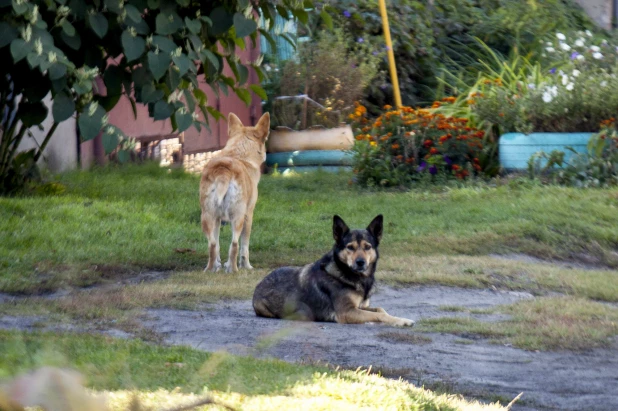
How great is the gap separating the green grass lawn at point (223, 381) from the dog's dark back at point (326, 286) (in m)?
1.76

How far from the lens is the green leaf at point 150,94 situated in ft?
17.4

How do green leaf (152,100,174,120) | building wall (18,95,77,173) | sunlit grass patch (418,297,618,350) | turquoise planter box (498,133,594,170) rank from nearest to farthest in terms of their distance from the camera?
green leaf (152,100,174,120)
sunlit grass patch (418,297,618,350)
building wall (18,95,77,173)
turquoise planter box (498,133,594,170)

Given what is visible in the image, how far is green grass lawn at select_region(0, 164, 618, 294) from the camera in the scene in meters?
8.05

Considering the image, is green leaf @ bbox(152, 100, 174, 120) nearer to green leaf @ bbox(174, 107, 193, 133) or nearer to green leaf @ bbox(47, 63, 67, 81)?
green leaf @ bbox(174, 107, 193, 133)

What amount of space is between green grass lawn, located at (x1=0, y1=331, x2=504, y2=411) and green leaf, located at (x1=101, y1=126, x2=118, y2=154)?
1027mm

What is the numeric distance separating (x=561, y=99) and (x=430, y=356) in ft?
27.6

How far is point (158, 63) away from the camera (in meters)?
5.01

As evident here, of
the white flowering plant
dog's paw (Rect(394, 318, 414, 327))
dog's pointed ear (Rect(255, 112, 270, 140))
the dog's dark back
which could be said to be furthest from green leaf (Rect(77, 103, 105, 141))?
the white flowering plant

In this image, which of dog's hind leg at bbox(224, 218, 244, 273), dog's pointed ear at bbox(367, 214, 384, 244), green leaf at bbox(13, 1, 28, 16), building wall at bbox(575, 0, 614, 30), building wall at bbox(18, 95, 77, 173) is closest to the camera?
green leaf at bbox(13, 1, 28, 16)

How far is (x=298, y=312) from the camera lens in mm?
6336

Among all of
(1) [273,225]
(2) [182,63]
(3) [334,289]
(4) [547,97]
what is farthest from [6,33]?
(4) [547,97]

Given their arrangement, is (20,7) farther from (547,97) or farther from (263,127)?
(547,97)

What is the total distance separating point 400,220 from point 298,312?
14.1 feet

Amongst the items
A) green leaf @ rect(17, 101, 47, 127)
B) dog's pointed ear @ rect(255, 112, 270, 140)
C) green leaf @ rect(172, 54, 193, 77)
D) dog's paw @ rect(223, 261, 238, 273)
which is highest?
green leaf @ rect(172, 54, 193, 77)
